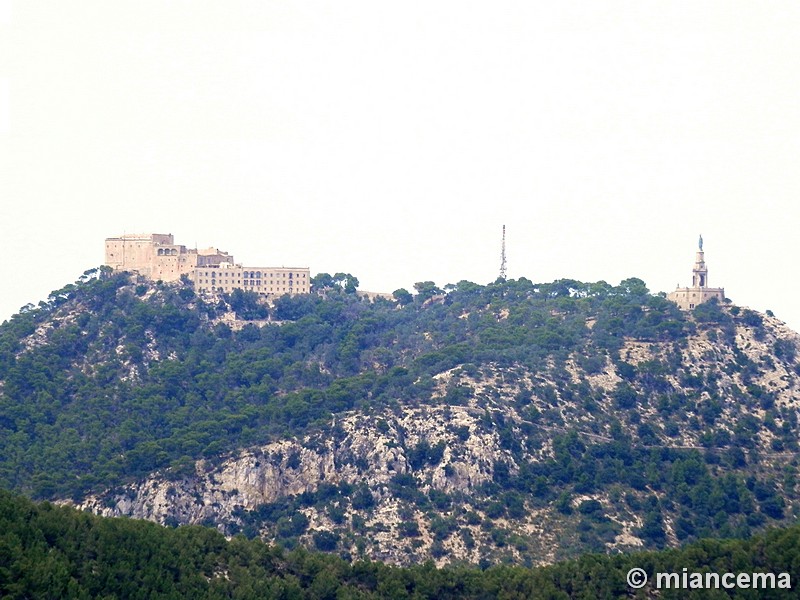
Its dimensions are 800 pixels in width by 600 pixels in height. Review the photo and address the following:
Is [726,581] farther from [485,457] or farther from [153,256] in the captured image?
[153,256]

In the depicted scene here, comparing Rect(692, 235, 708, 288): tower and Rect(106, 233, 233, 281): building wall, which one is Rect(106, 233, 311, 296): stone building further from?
Rect(692, 235, 708, 288): tower

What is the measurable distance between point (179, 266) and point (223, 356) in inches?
473

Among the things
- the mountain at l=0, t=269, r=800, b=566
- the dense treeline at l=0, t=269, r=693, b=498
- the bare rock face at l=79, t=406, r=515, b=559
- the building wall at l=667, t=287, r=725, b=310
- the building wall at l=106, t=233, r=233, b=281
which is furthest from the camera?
the building wall at l=106, t=233, r=233, b=281

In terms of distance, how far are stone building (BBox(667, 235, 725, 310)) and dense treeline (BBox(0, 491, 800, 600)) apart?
60.5 m

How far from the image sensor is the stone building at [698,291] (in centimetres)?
16062

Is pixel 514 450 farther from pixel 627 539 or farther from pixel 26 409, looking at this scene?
pixel 26 409

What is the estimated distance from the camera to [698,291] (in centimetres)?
16075

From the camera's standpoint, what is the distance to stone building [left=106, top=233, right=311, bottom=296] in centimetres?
16838

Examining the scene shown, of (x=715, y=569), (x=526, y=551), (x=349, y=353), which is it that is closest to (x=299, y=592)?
(x=715, y=569)

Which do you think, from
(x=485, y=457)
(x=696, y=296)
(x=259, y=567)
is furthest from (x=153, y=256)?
(x=259, y=567)

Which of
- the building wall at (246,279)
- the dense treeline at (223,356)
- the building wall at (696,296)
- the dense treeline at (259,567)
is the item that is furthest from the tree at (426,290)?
the dense treeline at (259,567)

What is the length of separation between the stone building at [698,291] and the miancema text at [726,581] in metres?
67.4

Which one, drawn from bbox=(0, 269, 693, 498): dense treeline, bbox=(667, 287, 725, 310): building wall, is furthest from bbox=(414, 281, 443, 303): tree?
bbox=(667, 287, 725, 310): building wall

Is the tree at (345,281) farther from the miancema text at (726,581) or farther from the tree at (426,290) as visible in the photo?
the miancema text at (726,581)
